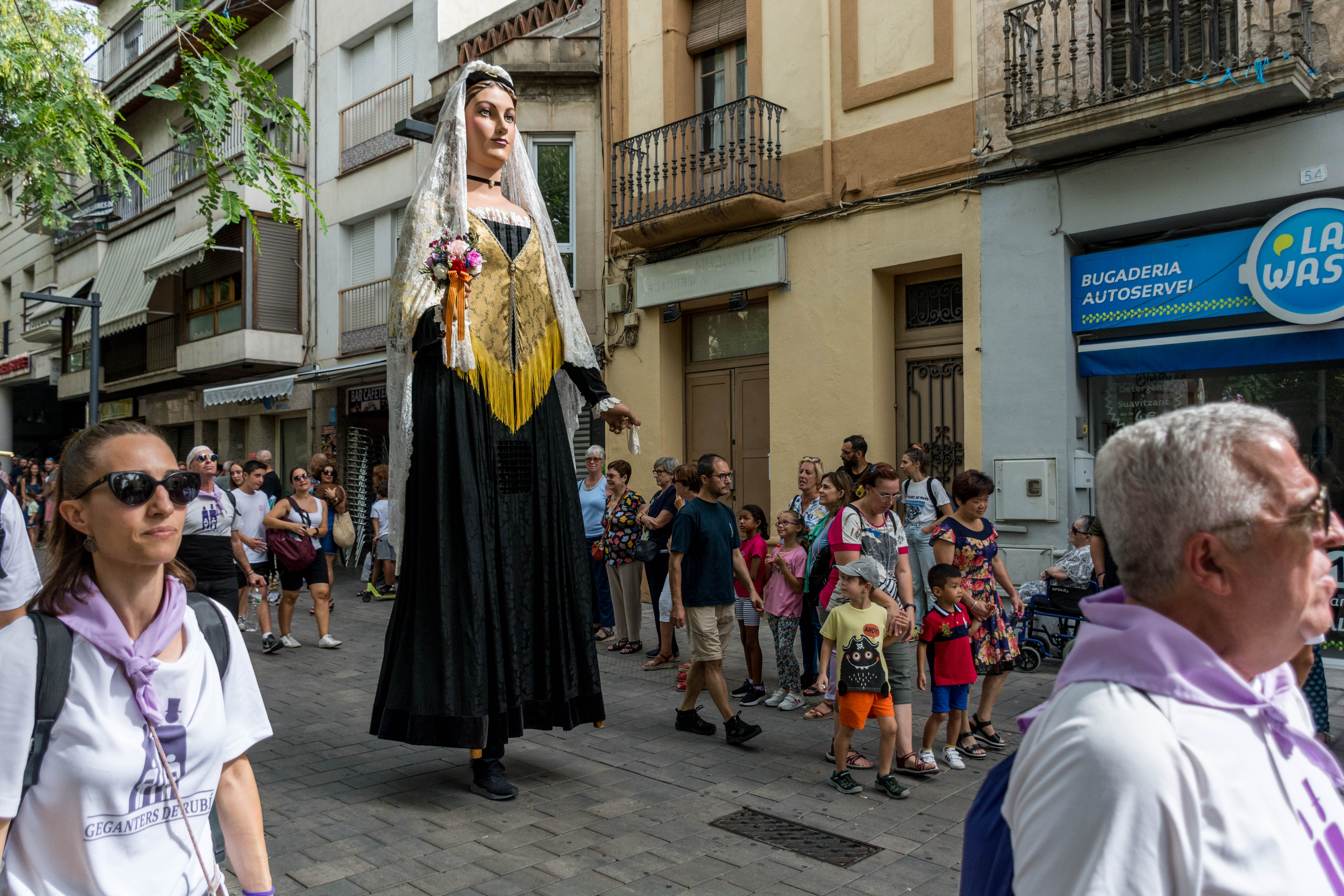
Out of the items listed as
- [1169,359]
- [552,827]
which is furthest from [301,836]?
[1169,359]

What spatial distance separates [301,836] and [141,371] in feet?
77.3

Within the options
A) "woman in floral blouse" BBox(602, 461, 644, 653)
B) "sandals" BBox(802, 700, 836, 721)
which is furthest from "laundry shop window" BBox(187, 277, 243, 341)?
"sandals" BBox(802, 700, 836, 721)

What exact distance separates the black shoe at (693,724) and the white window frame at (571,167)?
30.0 feet

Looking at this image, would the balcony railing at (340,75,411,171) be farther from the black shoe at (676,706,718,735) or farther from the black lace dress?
the black shoe at (676,706,718,735)

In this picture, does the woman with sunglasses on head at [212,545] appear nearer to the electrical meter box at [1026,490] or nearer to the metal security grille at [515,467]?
the metal security grille at [515,467]

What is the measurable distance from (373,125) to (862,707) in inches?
637

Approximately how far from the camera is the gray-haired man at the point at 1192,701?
116 centimetres

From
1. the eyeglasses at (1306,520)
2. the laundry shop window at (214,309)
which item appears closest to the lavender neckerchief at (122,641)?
the eyeglasses at (1306,520)

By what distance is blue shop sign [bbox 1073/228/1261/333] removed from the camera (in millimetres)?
8516

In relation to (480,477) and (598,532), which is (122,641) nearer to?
(480,477)

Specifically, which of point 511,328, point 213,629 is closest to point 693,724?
point 511,328

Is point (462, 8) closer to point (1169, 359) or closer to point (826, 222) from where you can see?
point (826, 222)

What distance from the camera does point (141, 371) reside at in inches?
965

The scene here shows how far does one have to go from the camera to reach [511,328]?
504cm
